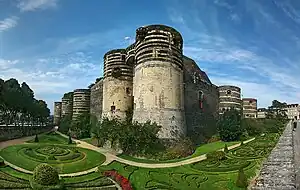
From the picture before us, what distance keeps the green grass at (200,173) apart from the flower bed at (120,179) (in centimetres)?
57

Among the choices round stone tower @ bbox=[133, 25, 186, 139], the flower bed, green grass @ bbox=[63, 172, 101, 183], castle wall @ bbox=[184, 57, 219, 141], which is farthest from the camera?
castle wall @ bbox=[184, 57, 219, 141]

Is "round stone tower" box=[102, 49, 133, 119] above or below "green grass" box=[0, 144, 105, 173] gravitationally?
above

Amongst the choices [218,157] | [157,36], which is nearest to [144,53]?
[157,36]

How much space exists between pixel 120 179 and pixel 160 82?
14596mm

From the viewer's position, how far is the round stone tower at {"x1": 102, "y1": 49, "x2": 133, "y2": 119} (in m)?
46.5

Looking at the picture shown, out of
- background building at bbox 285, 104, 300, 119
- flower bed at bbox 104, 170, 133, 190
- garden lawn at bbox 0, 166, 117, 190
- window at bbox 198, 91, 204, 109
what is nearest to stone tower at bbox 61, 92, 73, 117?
window at bbox 198, 91, 204, 109

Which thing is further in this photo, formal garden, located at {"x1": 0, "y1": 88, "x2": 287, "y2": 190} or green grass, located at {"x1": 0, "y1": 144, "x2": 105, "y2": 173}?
green grass, located at {"x1": 0, "y1": 144, "x2": 105, "y2": 173}

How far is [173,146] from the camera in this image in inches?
1441

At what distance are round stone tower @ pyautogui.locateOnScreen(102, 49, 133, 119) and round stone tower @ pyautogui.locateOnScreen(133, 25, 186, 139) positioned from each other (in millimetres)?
7662

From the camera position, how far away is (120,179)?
25.4 meters

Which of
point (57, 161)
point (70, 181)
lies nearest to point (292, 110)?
point (57, 161)

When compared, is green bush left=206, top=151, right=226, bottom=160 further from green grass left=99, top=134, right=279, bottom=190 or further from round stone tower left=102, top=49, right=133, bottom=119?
round stone tower left=102, top=49, right=133, bottom=119

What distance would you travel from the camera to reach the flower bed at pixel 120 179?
77.0ft

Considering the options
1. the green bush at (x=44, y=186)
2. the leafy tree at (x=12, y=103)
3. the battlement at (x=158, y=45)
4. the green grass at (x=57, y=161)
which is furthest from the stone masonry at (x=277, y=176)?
the leafy tree at (x=12, y=103)
